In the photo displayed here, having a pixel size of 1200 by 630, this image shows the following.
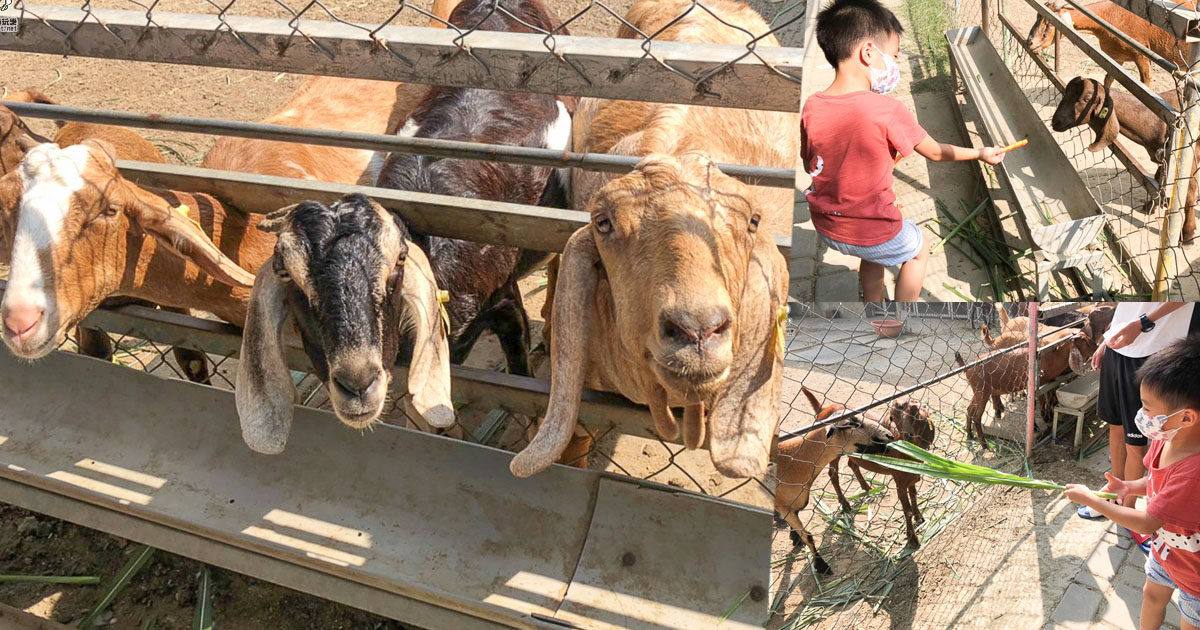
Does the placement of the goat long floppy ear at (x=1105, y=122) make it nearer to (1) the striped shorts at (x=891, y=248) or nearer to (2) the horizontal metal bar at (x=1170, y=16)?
(2) the horizontal metal bar at (x=1170, y=16)

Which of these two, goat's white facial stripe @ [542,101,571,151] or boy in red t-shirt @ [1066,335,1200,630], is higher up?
goat's white facial stripe @ [542,101,571,151]

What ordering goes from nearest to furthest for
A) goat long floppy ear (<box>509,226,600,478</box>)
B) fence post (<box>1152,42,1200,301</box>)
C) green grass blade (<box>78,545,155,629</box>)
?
goat long floppy ear (<box>509,226,600,478</box>) → green grass blade (<box>78,545,155,629</box>) → fence post (<box>1152,42,1200,301</box>)

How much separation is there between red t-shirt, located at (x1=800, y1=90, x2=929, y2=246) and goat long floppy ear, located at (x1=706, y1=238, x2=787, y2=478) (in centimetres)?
79

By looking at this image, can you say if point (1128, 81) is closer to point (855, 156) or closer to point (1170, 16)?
point (1170, 16)

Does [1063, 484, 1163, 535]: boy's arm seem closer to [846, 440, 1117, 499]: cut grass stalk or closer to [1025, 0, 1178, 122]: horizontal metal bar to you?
[846, 440, 1117, 499]: cut grass stalk

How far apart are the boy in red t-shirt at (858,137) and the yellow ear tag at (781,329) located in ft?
2.59

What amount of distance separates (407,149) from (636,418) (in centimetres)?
97

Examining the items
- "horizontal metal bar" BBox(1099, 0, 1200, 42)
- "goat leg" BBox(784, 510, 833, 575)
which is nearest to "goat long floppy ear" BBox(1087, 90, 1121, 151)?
"horizontal metal bar" BBox(1099, 0, 1200, 42)

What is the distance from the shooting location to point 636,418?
232cm

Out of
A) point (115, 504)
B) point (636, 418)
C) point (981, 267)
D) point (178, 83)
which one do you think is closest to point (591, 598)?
point (636, 418)

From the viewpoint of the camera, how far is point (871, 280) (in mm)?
2918

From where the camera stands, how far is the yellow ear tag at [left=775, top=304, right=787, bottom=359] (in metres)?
1.92

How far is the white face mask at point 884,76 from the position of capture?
2.58m

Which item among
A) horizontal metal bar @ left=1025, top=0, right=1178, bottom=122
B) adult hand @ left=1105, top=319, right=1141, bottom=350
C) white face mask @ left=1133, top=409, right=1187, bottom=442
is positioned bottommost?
white face mask @ left=1133, top=409, right=1187, bottom=442
